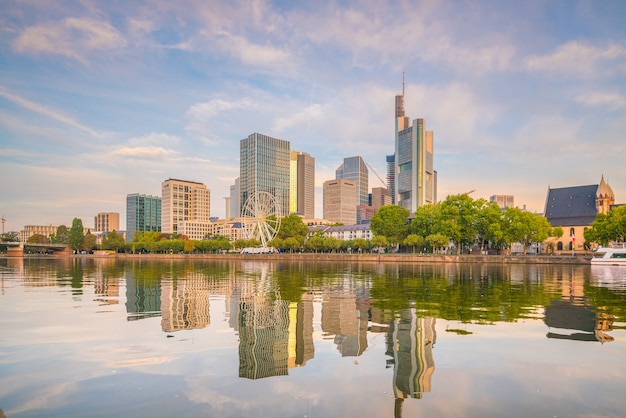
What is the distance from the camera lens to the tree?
471ft

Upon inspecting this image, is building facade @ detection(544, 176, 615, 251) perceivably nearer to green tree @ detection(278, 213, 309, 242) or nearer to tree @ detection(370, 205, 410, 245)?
tree @ detection(370, 205, 410, 245)

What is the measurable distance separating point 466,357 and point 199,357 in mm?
8454

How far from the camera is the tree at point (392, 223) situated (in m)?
144

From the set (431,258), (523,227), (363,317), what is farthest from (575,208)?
(363,317)

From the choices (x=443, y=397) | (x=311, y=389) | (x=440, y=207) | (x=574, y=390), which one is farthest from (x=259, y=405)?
(x=440, y=207)

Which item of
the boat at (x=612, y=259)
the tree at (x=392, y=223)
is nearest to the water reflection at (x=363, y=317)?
the boat at (x=612, y=259)

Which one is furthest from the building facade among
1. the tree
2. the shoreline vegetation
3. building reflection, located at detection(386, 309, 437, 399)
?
building reflection, located at detection(386, 309, 437, 399)

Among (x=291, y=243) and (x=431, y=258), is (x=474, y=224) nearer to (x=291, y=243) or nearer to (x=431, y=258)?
(x=431, y=258)

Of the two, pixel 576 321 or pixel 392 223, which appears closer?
pixel 576 321

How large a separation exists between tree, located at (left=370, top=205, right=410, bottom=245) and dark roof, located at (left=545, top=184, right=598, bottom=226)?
5846 cm

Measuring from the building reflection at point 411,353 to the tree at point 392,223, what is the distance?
12361 cm

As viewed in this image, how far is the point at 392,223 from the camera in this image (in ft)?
468

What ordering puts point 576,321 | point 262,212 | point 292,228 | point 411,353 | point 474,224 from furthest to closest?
1. point 292,228
2. point 262,212
3. point 474,224
4. point 576,321
5. point 411,353

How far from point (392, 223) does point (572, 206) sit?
227 ft
